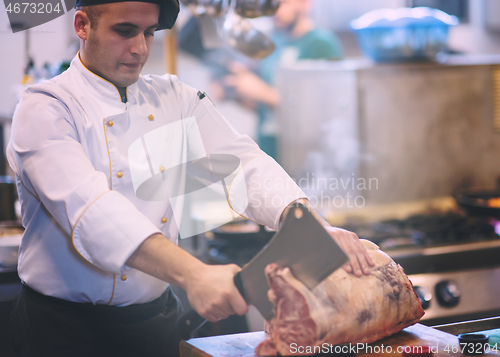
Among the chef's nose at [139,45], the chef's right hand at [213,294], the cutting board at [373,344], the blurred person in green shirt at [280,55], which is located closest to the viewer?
the chef's right hand at [213,294]

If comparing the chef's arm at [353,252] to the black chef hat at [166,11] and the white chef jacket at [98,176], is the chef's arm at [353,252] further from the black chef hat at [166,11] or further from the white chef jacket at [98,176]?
the black chef hat at [166,11]

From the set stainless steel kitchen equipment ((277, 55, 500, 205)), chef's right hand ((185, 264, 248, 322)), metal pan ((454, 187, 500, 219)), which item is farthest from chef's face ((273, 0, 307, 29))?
chef's right hand ((185, 264, 248, 322))

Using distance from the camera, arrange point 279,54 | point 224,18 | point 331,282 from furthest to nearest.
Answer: point 279,54 → point 224,18 → point 331,282

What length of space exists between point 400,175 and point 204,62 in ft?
6.88

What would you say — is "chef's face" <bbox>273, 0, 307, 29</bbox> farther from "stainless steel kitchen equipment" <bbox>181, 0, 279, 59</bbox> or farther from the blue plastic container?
"stainless steel kitchen equipment" <bbox>181, 0, 279, 59</bbox>

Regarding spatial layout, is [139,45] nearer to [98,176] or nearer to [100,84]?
[100,84]

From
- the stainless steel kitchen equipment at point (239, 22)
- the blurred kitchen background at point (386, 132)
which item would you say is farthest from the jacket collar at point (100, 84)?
the blurred kitchen background at point (386, 132)

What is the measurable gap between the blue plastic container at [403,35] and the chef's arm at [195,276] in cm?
245

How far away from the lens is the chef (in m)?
1.10

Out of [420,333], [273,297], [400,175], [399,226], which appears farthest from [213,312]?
[400,175]

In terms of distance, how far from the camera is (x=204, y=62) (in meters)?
4.50

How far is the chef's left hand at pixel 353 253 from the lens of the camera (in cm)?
122

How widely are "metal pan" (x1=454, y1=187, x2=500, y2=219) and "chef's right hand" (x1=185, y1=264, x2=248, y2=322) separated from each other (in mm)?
2027

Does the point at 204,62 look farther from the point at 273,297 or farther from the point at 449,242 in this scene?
the point at 273,297
